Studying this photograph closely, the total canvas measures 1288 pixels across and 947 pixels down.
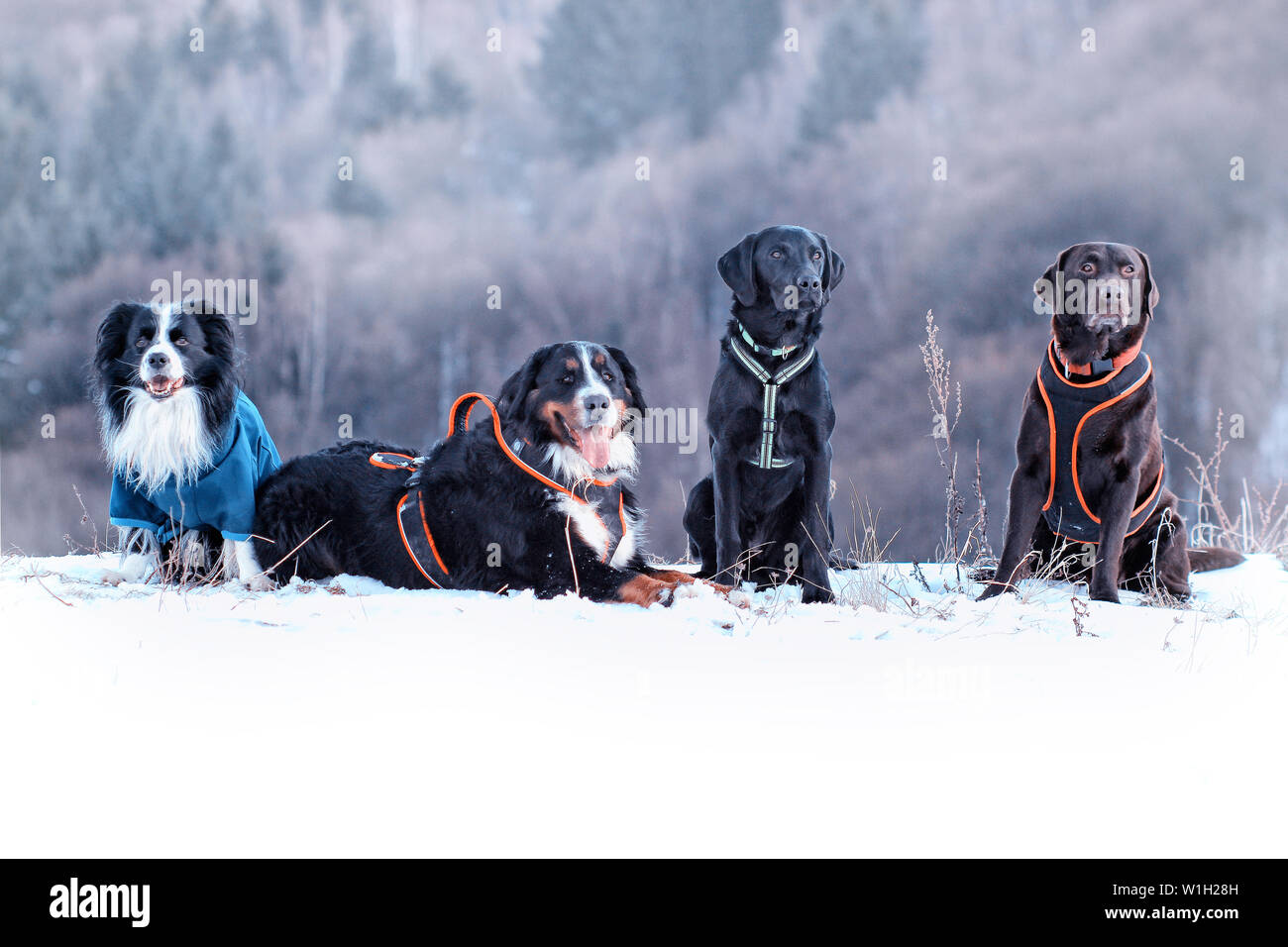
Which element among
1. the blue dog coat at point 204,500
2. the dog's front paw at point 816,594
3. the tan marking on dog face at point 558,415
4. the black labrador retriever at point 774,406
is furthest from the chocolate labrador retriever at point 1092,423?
the blue dog coat at point 204,500

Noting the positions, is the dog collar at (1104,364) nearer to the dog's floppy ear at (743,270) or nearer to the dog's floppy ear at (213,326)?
the dog's floppy ear at (743,270)

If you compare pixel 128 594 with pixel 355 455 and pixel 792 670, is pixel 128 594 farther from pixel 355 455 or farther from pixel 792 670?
pixel 792 670

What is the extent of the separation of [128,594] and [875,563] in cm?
355

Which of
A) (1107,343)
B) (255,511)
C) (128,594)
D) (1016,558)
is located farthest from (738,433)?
(128,594)

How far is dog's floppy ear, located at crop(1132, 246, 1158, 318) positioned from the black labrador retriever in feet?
4.66

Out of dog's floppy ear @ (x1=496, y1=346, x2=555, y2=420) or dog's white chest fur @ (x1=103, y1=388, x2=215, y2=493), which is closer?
dog's floppy ear @ (x1=496, y1=346, x2=555, y2=420)

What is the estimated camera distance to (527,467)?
4.74m

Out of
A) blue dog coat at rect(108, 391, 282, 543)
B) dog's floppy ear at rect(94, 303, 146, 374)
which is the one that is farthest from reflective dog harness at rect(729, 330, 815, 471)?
dog's floppy ear at rect(94, 303, 146, 374)

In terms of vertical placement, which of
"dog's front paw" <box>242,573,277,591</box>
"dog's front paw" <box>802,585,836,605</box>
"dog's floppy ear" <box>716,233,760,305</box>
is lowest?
"dog's front paw" <box>802,585,836,605</box>

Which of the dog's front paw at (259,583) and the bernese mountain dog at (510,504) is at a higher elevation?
the bernese mountain dog at (510,504)

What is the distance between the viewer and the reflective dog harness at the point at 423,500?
4.78m

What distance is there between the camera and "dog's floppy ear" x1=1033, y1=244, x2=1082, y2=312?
4.89 metres

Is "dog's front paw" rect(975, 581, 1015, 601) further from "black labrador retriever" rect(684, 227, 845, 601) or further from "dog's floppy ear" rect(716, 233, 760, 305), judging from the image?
"dog's floppy ear" rect(716, 233, 760, 305)

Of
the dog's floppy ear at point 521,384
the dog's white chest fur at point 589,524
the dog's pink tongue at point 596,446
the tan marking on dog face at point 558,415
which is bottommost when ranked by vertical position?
the dog's white chest fur at point 589,524
